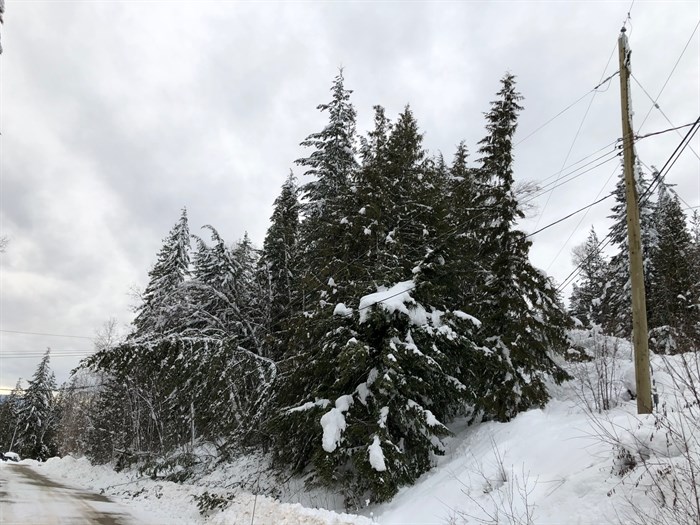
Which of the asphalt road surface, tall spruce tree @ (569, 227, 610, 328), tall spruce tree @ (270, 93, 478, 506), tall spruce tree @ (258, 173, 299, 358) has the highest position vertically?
tall spruce tree @ (569, 227, 610, 328)

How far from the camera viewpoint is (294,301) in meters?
18.3

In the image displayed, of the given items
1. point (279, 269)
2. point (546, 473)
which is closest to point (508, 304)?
point (546, 473)

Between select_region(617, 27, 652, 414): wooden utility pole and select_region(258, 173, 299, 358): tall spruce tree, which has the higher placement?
select_region(258, 173, 299, 358): tall spruce tree

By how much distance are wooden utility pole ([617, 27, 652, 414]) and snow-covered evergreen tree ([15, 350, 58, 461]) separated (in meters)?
66.1

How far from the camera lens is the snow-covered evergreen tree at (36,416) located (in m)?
56.0

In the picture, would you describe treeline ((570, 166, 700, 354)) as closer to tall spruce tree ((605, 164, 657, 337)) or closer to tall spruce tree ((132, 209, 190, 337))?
tall spruce tree ((605, 164, 657, 337))

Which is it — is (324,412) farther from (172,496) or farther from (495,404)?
(172,496)

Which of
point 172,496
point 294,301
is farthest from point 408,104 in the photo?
point 172,496

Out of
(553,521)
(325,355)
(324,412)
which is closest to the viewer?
(553,521)

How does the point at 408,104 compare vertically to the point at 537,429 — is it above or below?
above

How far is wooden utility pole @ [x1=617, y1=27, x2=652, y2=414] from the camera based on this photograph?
729 centimetres

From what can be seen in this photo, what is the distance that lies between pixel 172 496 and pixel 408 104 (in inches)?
633

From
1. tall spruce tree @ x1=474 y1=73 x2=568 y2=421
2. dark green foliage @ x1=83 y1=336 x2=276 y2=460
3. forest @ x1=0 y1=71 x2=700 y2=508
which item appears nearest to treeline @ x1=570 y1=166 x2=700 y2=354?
forest @ x1=0 y1=71 x2=700 y2=508

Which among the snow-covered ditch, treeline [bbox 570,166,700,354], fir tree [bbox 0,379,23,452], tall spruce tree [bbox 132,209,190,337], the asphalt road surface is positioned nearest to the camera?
the snow-covered ditch
